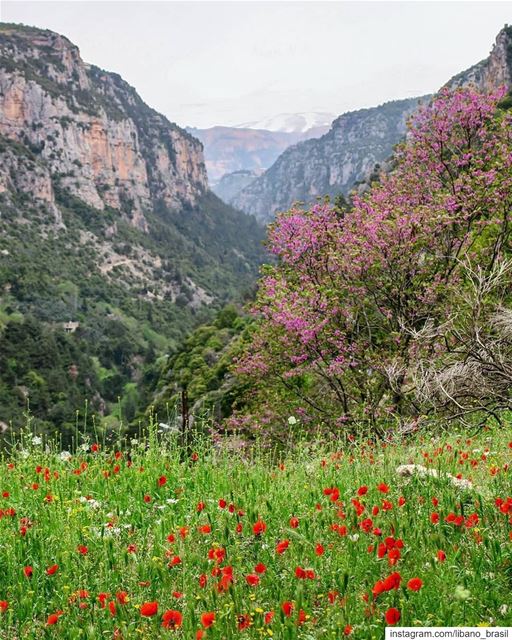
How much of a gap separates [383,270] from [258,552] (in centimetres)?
962

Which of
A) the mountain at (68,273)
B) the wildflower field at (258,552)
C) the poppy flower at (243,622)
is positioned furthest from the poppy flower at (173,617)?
the mountain at (68,273)

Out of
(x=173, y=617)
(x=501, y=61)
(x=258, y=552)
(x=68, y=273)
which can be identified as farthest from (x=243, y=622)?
(x=68, y=273)

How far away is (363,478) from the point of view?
5.13m

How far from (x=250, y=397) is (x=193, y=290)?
16390 cm

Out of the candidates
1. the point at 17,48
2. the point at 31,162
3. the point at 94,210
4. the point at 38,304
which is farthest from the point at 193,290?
the point at 17,48

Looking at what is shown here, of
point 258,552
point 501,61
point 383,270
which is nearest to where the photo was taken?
point 258,552

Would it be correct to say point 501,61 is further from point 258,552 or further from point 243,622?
point 243,622

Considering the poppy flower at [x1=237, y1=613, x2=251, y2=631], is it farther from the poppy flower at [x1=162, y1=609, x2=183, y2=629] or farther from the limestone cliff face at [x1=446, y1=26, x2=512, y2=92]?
the limestone cliff face at [x1=446, y1=26, x2=512, y2=92]

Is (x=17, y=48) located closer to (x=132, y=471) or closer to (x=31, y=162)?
(x=31, y=162)

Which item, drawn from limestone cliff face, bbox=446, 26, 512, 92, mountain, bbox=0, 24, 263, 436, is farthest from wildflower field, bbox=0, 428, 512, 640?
limestone cliff face, bbox=446, 26, 512, 92

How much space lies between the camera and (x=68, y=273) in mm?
135625

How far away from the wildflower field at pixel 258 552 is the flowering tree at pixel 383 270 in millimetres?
5901

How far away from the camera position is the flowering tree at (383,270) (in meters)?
12.1

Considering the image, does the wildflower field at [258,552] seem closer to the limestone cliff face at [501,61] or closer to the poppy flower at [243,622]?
the poppy flower at [243,622]
